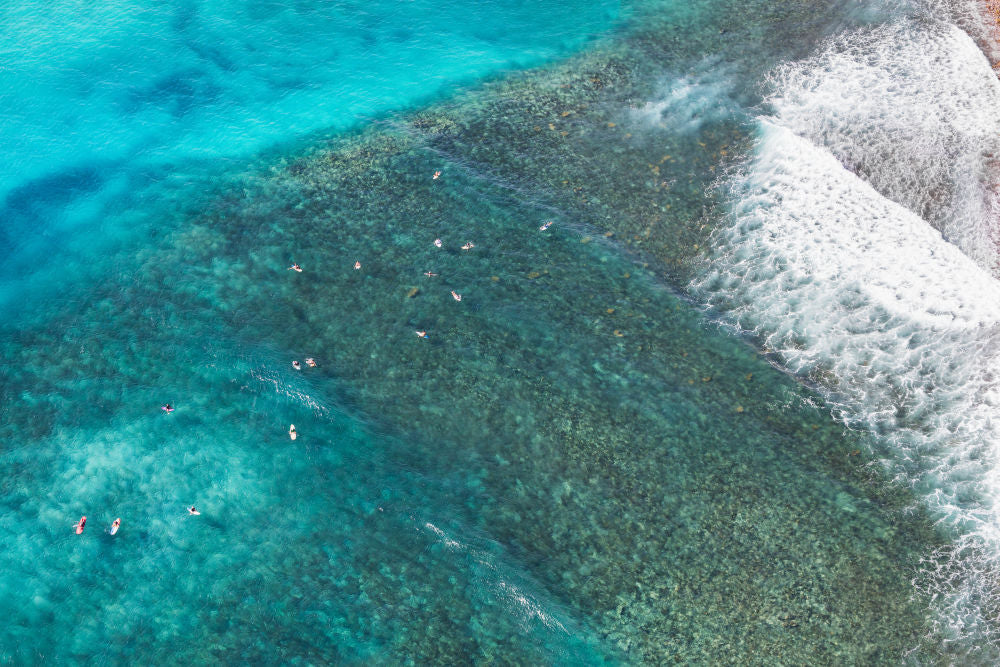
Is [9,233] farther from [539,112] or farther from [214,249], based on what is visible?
[539,112]

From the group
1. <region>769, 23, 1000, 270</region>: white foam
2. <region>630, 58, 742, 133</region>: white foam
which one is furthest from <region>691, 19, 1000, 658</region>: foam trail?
<region>630, 58, 742, 133</region>: white foam

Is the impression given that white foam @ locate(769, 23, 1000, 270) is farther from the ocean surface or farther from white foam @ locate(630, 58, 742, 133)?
white foam @ locate(630, 58, 742, 133)

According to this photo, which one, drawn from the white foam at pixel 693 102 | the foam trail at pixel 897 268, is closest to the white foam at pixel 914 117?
the foam trail at pixel 897 268

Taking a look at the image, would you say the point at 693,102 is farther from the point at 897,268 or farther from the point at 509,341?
the point at 509,341

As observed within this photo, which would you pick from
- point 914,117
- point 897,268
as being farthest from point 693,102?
point 897,268

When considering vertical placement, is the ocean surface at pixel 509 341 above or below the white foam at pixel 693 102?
below

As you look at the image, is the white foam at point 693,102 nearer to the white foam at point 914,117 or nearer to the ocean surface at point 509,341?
the ocean surface at point 509,341
